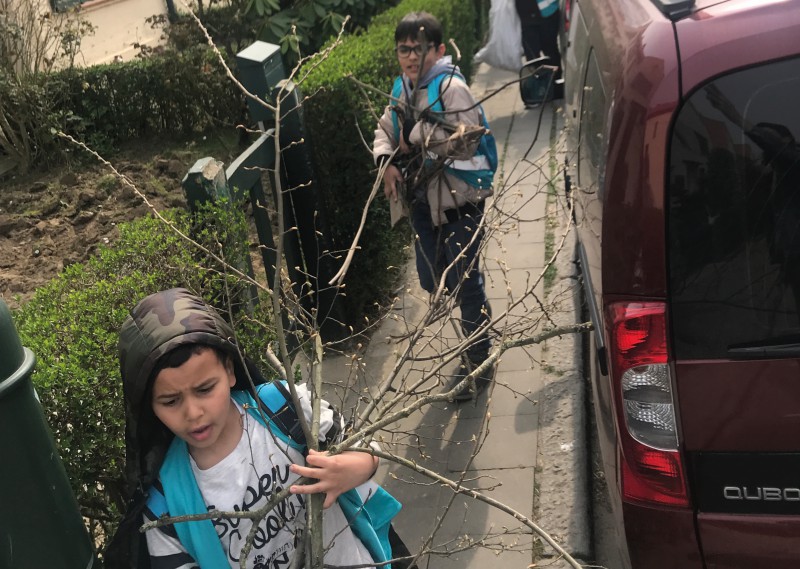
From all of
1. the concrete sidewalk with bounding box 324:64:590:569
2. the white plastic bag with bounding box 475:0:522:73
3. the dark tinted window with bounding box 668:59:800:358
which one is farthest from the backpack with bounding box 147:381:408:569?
the white plastic bag with bounding box 475:0:522:73

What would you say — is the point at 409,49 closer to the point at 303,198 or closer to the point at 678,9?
the point at 303,198

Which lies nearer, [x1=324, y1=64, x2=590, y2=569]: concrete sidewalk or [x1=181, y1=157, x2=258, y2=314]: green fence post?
[x1=181, y1=157, x2=258, y2=314]: green fence post

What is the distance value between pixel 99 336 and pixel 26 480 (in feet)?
2.71

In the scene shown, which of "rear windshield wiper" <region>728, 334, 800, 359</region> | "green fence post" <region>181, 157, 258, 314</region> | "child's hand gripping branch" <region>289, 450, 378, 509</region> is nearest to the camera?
"child's hand gripping branch" <region>289, 450, 378, 509</region>

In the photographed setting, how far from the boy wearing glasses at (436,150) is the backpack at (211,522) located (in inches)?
68.6

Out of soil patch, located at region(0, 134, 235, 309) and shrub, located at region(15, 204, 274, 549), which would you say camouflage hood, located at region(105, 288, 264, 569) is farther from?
soil patch, located at region(0, 134, 235, 309)

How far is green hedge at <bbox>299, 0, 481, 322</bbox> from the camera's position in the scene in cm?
524

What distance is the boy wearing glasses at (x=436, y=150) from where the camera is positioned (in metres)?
4.19

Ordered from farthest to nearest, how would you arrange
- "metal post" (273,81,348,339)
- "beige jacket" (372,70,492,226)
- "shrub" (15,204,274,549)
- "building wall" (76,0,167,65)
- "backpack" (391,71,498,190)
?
"building wall" (76,0,167,65) < "metal post" (273,81,348,339) < "backpack" (391,71,498,190) < "beige jacket" (372,70,492,226) < "shrub" (15,204,274,549)

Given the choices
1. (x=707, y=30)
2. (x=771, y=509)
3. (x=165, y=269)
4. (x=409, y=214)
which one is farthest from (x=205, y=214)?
(x=771, y=509)

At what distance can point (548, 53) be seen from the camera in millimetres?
10008

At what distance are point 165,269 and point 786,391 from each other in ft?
6.53

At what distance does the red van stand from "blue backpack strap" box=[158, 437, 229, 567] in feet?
3.79

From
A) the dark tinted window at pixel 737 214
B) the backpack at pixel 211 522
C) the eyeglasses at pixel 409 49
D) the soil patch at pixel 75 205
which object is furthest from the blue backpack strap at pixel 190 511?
the soil patch at pixel 75 205
